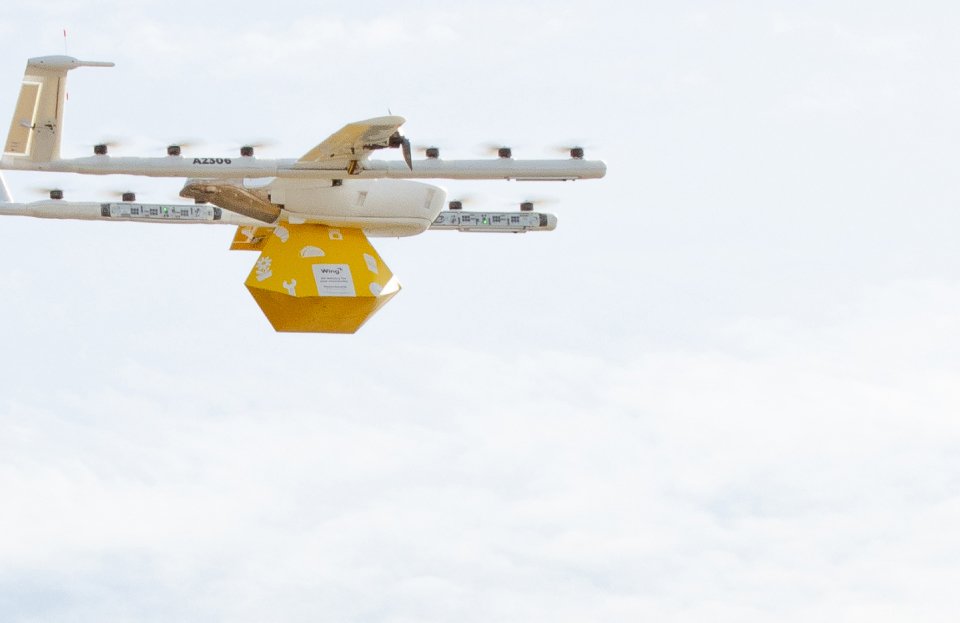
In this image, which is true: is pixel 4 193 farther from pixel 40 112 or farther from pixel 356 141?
pixel 356 141

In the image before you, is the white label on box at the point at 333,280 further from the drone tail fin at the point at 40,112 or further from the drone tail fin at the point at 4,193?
the drone tail fin at the point at 4,193

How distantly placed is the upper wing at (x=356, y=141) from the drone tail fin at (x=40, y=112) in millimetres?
6895

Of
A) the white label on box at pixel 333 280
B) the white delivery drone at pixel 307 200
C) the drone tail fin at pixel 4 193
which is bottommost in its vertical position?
the white label on box at pixel 333 280

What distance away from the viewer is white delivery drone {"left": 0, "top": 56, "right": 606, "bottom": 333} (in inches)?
2955

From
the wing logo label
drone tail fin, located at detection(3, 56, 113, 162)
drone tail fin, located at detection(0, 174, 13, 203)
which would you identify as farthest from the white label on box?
drone tail fin, located at detection(0, 174, 13, 203)

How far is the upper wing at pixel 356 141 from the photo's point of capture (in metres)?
72.3

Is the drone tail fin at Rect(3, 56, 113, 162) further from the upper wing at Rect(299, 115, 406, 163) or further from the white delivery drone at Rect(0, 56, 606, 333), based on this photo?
the upper wing at Rect(299, 115, 406, 163)

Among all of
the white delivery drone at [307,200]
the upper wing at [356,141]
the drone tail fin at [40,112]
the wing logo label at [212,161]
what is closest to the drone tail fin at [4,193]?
the white delivery drone at [307,200]

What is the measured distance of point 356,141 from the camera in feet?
243

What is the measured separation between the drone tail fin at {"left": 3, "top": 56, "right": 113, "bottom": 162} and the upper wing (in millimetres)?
6895

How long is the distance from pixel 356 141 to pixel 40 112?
8990 mm

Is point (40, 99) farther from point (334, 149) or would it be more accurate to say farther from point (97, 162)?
point (334, 149)

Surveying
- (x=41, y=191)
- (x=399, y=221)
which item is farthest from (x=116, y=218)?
(x=399, y=221)

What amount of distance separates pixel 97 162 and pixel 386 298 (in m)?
9.50
